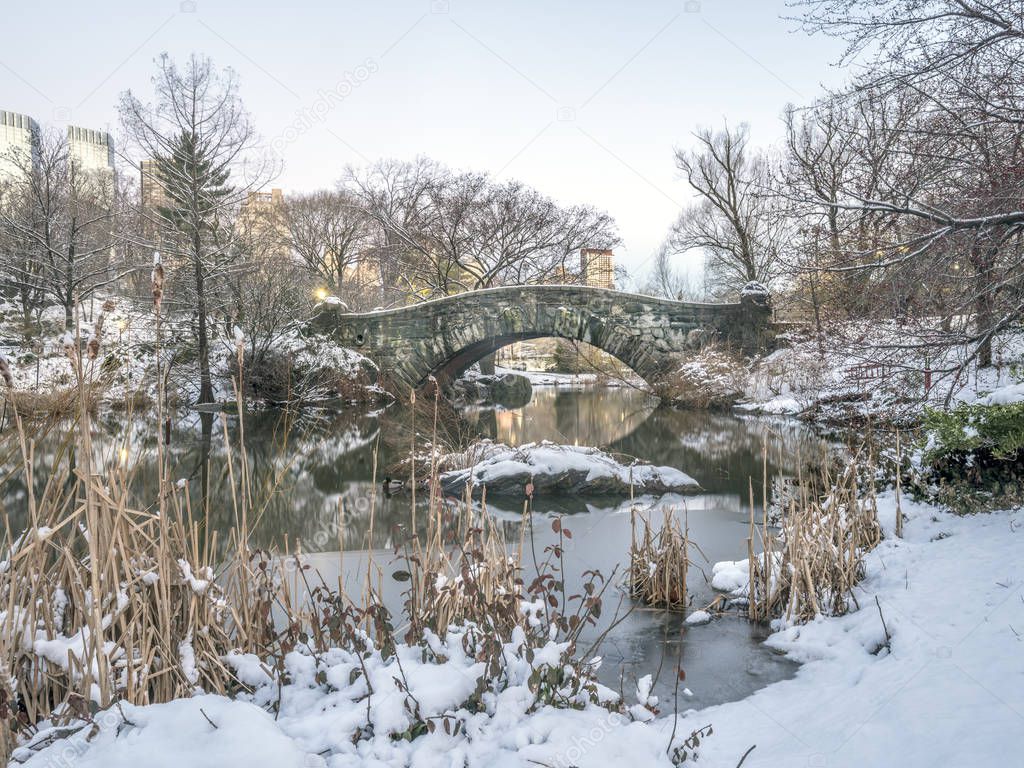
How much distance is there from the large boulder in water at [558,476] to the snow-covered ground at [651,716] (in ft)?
14.3

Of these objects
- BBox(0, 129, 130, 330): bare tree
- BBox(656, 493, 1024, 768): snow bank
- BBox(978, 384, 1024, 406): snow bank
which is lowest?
BBox(656, 493, 1024, 768): snow bank

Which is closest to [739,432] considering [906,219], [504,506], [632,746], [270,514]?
[906,219]

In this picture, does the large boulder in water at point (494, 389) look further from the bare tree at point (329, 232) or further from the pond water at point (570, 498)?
the bare tree at point (329, 232)

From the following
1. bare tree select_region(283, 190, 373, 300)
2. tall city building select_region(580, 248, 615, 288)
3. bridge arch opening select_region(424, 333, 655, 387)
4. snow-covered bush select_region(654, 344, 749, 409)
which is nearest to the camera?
snow-covered bush select_region(654, 344, 749, 409)

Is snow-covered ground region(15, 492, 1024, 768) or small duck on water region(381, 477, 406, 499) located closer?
snow-covered ground region(15, 492, 1024, 768)

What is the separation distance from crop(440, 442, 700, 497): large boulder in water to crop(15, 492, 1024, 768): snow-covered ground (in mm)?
4353

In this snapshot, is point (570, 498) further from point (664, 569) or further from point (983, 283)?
point (983, 283)

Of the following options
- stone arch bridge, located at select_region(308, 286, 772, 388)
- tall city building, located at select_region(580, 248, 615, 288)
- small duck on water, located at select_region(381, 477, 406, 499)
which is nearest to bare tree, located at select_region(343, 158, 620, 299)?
tall city building, located at select_region(580, 248, 615, 288)

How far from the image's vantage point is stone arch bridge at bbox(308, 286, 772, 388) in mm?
16891

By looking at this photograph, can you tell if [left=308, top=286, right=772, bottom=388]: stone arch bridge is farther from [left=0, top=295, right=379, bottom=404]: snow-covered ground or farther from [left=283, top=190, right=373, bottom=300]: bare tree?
[left=283, top=190, right=373, bottom=300]: bare tree

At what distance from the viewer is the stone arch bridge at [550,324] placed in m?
16.9

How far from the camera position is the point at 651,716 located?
210cm

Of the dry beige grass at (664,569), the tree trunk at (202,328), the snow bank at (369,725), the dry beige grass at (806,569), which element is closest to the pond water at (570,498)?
the dry beige grass at (664,569)

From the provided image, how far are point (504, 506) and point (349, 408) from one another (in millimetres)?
11236
